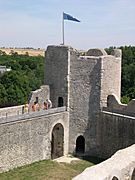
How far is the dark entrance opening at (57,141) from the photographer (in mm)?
20062

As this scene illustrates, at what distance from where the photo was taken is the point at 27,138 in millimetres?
17562

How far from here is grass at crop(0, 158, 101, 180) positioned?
51.3 ft

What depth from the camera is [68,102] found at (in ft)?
65.5

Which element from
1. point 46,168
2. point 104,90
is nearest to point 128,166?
point 46,168

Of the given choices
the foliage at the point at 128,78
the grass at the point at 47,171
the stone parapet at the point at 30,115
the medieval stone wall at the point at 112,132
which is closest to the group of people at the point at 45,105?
the stone parapet at the point at 30,115

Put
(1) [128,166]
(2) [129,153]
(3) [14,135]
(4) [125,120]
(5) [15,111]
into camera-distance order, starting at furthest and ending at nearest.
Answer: (5) [15,111]
(4) [125,120]
(3) [14,135]
(2) [129,153]
(1) [128,166]

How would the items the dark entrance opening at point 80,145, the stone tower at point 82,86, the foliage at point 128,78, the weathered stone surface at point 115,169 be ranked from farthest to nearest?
the foliage at point 128,78 → the dark entrance opening at point 80,145 → the stone tower at point 82,86 → the weathered stone surface at point 115,169

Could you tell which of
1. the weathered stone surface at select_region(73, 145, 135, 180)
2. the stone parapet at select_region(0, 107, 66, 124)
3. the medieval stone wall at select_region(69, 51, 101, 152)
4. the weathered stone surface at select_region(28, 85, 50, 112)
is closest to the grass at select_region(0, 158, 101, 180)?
the medieval stone wall at select_region(69, 51, 101, 152)

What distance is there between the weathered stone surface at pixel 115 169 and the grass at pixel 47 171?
3.90 metres

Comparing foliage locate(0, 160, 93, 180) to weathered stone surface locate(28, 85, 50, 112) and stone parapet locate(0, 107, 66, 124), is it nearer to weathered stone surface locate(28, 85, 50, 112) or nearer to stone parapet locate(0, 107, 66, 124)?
stone parapet locate(0, 107, 66, 124)

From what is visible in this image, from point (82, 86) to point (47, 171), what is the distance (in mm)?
5005

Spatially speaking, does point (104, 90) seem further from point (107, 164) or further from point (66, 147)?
point (107, 164)

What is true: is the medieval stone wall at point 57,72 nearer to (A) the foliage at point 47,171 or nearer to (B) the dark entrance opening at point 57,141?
(B) the dark entrance opening at point 57,141

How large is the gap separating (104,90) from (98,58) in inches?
62.4
